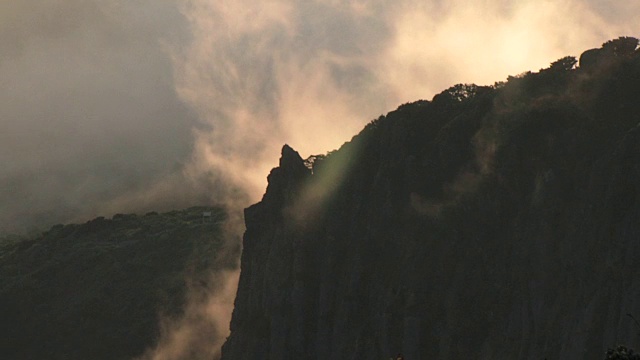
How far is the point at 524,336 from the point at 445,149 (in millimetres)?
33427

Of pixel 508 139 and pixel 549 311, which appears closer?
pixel 549 311

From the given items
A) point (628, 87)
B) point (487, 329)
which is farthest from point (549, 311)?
point (628, 87)

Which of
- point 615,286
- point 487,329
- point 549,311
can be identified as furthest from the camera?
point 487,329

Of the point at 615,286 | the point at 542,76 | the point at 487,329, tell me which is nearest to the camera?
the point at 615,286

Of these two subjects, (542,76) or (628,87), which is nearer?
(628,87)

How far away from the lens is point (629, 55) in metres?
179

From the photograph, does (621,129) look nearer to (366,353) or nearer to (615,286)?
(615,286)

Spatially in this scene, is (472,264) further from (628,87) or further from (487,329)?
(628,87)

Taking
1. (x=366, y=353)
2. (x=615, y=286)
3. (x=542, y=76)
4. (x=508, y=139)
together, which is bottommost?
(x=615, y=286)

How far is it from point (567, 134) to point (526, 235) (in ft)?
36.6

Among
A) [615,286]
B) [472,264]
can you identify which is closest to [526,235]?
[472,264]

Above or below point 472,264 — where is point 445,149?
above

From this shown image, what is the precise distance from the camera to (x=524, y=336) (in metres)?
166

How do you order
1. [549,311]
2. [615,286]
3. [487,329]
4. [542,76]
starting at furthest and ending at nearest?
[542,76], [487,329], [549,311], [615,286]
